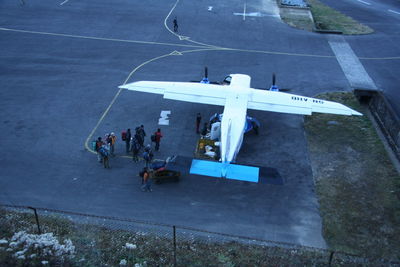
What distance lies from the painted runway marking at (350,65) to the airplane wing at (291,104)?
37.9ft

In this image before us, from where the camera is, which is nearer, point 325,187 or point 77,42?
point 325,187

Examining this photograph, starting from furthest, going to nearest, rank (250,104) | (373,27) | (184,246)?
(373,27) → (250,104) → (184,246)

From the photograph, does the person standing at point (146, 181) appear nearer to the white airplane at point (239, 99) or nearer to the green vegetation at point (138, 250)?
the green vegetation at point (138, 250)

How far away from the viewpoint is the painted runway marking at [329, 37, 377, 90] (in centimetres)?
3903

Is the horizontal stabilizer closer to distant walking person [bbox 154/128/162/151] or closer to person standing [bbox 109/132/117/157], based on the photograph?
distant walking person [bbox 154/128/162/151]

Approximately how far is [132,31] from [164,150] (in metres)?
27.1

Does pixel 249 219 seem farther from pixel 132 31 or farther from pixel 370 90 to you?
pixel 132 31

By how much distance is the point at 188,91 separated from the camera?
30234mm

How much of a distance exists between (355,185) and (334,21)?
132 feet

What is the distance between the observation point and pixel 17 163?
25141mm

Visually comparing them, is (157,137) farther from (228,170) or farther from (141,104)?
(141,104)

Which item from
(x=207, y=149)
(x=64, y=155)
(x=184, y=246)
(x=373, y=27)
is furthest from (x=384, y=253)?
(x=373, y=27)

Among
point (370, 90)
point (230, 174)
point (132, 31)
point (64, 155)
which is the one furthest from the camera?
point (132, 31)

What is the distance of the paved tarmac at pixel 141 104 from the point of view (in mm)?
22219
